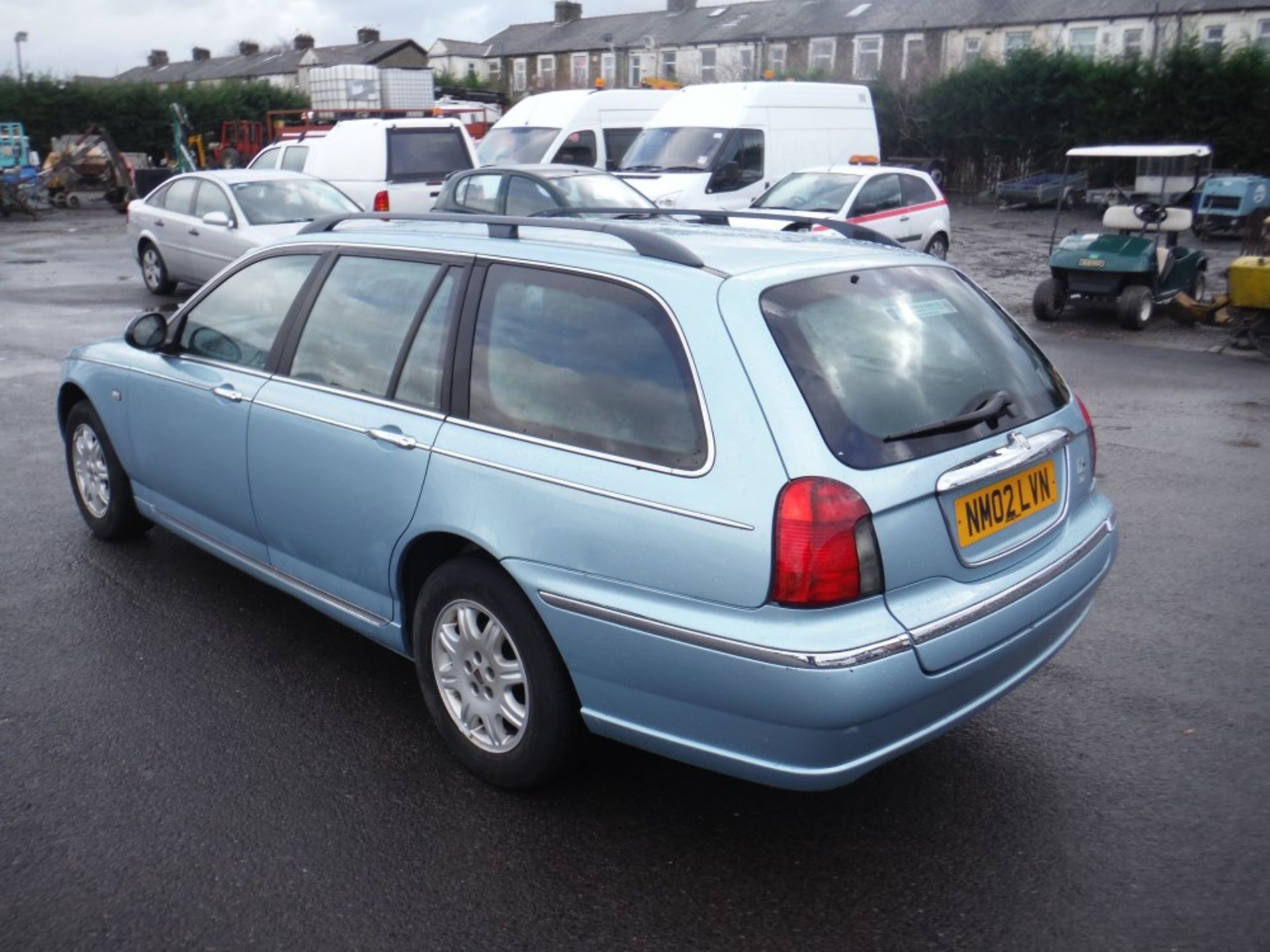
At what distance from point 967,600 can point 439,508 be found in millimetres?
1560

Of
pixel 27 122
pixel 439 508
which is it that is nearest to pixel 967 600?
pixel 439 508

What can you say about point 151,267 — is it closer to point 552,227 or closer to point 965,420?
point 552,227

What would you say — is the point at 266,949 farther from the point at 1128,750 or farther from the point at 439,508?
the point at 1128,750

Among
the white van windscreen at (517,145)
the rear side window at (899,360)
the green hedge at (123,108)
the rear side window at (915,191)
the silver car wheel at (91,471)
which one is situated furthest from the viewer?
the green hedge at (123,108)

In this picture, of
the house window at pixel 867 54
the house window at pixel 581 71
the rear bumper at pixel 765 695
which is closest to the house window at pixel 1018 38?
the house window at pixel 867 54

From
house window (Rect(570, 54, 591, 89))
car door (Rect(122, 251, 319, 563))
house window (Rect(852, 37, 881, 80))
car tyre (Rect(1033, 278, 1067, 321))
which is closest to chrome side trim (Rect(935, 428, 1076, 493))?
car door (Rect(122, 251, 319, 563))

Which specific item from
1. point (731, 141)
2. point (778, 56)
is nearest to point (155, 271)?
point (731, 141)

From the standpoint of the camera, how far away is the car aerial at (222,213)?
12.9 m

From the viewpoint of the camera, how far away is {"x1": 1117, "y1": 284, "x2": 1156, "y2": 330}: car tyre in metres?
13.0

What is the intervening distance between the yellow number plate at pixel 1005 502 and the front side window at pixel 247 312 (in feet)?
8.64

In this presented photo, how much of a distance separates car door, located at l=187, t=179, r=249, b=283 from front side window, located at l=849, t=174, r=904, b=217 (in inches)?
291

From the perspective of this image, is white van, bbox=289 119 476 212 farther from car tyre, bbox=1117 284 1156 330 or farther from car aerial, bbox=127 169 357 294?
car tyre, bbox=1117 284 1156 330

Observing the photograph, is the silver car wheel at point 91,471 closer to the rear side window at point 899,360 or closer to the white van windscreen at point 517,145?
the rear side window at point 899,360

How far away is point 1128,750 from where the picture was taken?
12.4ft
